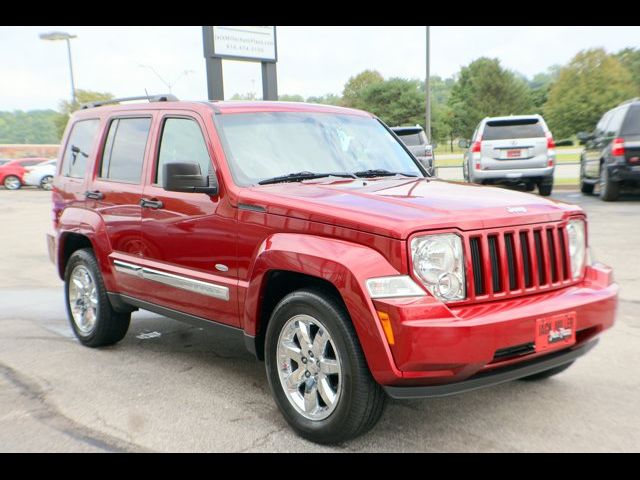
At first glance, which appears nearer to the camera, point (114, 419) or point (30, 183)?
point (114, 419)

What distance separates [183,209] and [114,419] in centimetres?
139

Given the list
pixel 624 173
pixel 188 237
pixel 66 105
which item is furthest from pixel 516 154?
pixel 66 105

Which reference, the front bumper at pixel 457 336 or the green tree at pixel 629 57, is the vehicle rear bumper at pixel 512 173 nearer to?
the front bumper at pixel 457 336

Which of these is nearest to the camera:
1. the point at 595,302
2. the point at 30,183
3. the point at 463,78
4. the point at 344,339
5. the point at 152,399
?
the point at 344,339

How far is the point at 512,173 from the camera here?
49.0 ft

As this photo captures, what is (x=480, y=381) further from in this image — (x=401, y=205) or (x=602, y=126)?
(x=602, y=126)

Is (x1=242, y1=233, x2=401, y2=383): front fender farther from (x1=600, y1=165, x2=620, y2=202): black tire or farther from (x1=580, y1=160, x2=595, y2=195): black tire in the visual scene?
(x1=580, y1=160, x2=595, y2=195): black tire

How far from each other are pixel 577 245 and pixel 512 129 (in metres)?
11.9

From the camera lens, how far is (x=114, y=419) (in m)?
3.94

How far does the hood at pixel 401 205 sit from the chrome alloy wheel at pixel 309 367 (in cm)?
59

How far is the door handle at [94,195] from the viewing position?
5305 millimetres

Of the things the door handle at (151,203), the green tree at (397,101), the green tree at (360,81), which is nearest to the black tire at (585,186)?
the door handle at (151,203)
